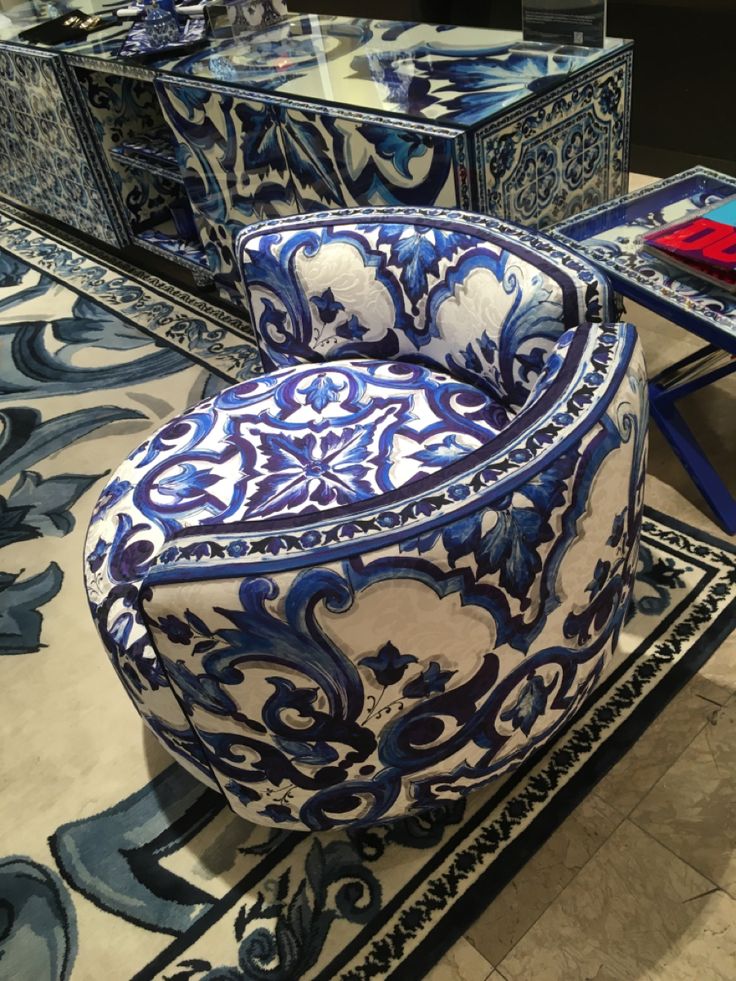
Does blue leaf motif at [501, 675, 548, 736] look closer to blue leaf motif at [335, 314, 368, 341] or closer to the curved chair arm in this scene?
the curved chair arm

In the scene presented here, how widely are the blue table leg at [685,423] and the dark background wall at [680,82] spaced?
1.37m

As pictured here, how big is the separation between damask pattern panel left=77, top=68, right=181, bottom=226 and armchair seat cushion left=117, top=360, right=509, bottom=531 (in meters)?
1.62

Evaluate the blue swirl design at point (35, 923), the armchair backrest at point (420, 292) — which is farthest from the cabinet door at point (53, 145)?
the blue swirl design at point (35, 923)

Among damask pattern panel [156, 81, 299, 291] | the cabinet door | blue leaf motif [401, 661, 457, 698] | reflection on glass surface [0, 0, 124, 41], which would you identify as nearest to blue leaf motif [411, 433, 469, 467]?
blue leaf motif [401, 661, 457, 698]

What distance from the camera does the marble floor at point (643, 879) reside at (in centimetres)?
108

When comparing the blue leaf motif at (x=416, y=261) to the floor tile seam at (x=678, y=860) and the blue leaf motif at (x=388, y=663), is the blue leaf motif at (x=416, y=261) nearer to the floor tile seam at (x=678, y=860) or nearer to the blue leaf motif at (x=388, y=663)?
the blue leaf motif at (x=388, y=663)

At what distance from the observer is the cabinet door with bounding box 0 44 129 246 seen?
264cm

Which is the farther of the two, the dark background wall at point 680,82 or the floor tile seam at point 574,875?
the dark background wall at point 680,82

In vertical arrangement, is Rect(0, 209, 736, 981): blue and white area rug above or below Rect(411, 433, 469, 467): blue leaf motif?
below

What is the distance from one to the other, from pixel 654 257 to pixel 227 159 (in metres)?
1.12

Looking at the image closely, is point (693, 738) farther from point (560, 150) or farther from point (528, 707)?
point (560, 150)

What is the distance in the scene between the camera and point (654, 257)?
153cm

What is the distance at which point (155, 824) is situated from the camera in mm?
1307

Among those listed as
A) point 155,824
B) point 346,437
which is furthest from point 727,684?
point 155,824
